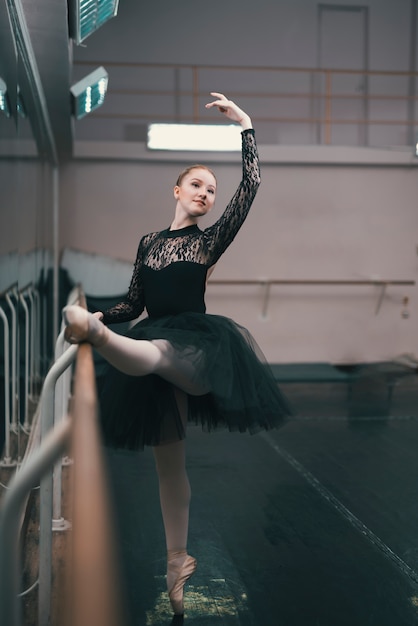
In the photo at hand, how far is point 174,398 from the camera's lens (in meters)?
1.75

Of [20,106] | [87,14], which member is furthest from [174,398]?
[87,14]

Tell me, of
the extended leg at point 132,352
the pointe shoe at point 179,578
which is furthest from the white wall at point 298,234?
the extended leg at point 132,352

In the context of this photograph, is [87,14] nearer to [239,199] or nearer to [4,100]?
[4,100]

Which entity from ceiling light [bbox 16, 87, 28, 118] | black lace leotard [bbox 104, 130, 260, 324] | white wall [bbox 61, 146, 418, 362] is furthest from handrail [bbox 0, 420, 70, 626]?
white wall [bbox 61, 146, 418, 362]

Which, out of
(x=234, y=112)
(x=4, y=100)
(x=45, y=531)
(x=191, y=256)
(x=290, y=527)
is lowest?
(x=290, y=527)

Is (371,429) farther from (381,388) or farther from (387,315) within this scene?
(387,315)

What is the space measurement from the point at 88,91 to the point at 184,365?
353 centimetres

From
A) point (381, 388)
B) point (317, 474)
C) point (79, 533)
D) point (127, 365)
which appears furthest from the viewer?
point (381, 388)

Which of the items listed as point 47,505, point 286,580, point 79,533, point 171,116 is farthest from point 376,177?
point 79,533

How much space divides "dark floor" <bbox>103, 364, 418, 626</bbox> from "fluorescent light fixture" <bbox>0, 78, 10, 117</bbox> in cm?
145

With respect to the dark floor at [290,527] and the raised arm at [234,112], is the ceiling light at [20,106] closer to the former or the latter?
the raised arm at [234,112]

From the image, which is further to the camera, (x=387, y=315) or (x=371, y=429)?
(x=387, y=315)

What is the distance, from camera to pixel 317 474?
3414 millimetres

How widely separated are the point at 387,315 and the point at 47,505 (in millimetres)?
6148
